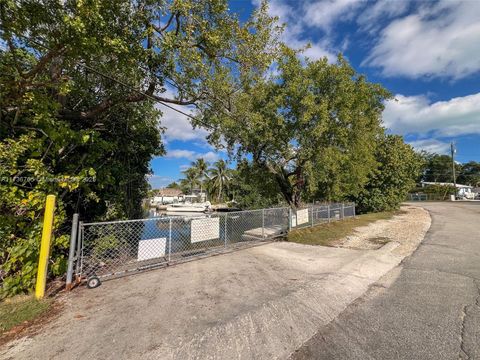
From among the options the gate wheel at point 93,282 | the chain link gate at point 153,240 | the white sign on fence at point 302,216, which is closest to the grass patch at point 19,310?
the gate wheel at point 93,282

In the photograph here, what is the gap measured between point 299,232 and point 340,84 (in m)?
6.17

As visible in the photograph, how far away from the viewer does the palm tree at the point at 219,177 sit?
4994 centimetres

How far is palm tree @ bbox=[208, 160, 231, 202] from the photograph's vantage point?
4994 centimetres

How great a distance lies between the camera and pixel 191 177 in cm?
5288

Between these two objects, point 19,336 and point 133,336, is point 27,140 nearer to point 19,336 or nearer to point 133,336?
point 19,336

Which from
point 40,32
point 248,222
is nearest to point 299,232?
point 248,222

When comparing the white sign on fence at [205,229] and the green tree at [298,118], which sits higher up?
the green tree at [298,118]

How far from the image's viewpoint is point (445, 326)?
3.01 m

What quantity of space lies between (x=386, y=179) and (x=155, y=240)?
19976 mm

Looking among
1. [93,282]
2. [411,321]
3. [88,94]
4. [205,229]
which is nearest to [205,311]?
[93,282]

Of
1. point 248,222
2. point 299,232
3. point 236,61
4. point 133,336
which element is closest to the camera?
point 133,336

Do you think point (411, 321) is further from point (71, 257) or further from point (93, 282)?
A: point (71, 257)

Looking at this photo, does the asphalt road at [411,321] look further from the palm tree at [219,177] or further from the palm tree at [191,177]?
the palm tree at [191,177]

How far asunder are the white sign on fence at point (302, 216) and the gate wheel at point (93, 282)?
731cm
